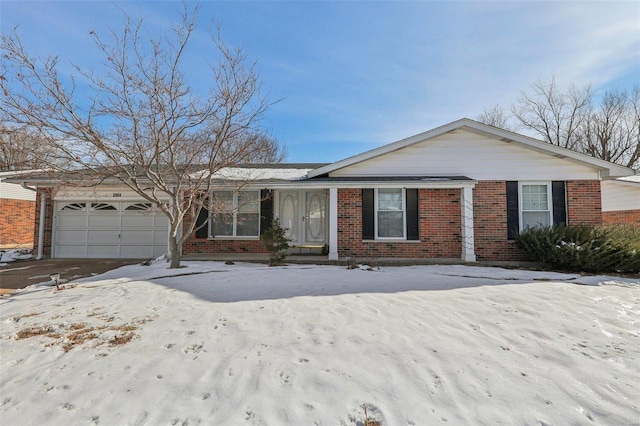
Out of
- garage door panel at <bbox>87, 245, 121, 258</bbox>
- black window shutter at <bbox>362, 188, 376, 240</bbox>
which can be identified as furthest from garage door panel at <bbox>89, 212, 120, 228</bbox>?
black window shutter at <bbox>362, 188, 376, 240</bbox>

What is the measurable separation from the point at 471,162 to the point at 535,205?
236 centimetres

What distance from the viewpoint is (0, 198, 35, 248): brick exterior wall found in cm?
1644

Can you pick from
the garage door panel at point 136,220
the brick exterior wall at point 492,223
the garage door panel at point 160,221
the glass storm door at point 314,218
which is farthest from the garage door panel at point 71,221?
the brick exterior wall at point 492,223

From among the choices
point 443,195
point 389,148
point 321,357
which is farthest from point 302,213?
point 321,357

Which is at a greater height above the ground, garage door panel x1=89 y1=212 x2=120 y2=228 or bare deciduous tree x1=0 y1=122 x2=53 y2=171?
bare deciduous tree x1=0 y1=122 x2=53 y2=171

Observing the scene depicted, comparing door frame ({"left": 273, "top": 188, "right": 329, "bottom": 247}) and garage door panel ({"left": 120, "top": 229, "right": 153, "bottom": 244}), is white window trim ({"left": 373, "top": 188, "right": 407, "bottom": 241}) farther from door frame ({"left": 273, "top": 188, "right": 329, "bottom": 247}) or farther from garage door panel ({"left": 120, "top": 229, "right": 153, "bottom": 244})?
garage door panel ({"left": 120, "top": 229, "right": 153, "bottom": 244})

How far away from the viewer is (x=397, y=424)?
8.16 ft

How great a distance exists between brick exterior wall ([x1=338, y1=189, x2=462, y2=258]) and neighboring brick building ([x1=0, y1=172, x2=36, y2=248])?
1682cm

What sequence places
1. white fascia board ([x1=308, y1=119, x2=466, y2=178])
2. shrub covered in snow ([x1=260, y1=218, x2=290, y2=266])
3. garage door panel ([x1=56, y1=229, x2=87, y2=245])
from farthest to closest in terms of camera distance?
garage door panel ([x1=56, y1=229, x2=87, y2=245]) < white fascia board ([x1=308, y1=119, x2=466, y2=178]) < shrub covered in snow ([x1=260, y1=218, x2=290, y2=266])

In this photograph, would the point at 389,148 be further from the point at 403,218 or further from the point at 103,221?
the point at 103,221

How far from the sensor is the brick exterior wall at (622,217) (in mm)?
14500

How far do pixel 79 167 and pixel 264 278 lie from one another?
5.05 m

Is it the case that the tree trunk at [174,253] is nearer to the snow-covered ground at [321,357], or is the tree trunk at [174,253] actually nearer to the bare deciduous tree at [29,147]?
the snow-covered ground at [321,357]

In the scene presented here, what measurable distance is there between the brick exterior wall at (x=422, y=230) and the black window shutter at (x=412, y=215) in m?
0.13
